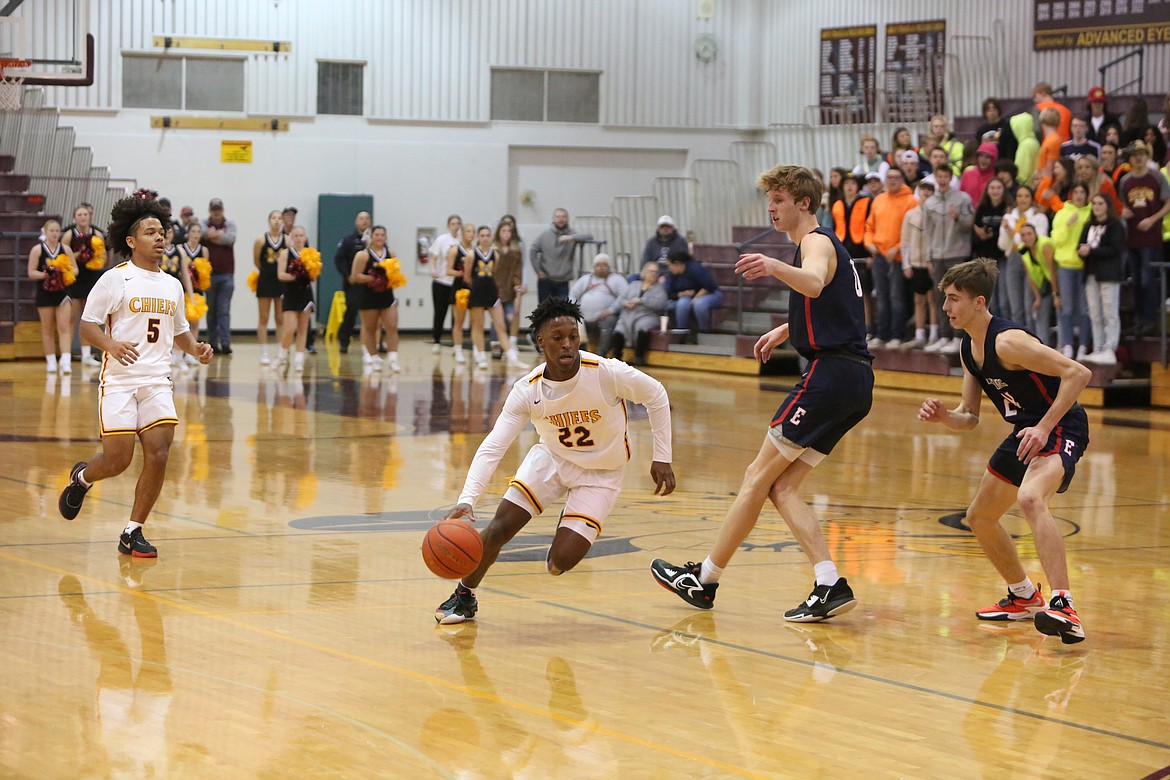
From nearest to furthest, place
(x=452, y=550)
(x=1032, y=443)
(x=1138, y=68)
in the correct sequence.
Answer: (x=452, y=550) → (x=1032, y=443) → (x=1138, y=68)

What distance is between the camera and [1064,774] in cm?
475

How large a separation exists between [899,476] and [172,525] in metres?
5.65

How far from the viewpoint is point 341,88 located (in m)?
28.3

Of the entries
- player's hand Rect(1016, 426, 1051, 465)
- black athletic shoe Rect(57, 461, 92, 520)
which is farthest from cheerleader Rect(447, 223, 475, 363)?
player's hand Rect(1016, 426, 1051, 465)

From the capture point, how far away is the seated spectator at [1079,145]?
18.5 m

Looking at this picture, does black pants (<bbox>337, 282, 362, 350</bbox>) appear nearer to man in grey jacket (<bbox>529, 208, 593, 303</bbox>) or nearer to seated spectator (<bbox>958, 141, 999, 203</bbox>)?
man in grey jacket (<bbox>529, 208, 593, 303</bbox>)

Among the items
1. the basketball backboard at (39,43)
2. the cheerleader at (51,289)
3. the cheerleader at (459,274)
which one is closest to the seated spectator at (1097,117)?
the cheerleader at (459,274)

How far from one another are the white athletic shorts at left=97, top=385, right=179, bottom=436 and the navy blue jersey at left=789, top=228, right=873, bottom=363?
139 inches

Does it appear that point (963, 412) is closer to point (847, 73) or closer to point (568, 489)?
point (568, 489)

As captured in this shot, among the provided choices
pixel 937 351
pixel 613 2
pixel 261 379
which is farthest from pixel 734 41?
pixel 261 379

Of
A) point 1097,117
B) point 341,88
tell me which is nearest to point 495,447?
point 1097,117

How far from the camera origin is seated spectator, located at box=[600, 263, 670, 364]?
74.9 feet

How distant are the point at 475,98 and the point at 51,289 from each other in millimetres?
11337

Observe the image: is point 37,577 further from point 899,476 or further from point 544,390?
point 899,476
